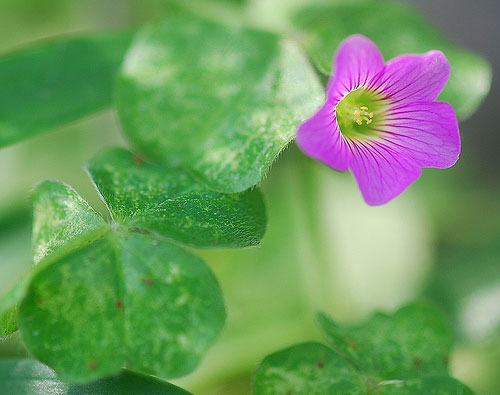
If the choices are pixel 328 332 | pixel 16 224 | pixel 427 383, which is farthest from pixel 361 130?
pixel 16 224

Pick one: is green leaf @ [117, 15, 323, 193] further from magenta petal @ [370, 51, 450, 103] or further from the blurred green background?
the blurred green background

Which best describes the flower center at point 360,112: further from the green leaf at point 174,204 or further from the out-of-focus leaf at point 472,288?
the out-of-focus leaf at point 472,288

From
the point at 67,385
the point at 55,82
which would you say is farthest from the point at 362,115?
the point at 55,82

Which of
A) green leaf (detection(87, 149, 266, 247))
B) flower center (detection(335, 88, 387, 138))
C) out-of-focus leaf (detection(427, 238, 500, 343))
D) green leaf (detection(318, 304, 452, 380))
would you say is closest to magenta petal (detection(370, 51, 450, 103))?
flower center (detection(335, 88, 387, 138))

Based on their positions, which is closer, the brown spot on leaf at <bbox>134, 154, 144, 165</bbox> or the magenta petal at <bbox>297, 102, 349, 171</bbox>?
the magenta petal at <bbox>297, 102, 349, 171</bbox>

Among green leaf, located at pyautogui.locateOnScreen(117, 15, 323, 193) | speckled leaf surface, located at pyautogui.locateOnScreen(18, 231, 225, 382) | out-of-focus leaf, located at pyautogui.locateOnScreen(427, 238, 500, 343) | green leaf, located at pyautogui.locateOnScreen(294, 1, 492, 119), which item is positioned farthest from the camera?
out-of-focus leaf, located at pyautogui.locateOnScreen(427, 238, 500, 343)

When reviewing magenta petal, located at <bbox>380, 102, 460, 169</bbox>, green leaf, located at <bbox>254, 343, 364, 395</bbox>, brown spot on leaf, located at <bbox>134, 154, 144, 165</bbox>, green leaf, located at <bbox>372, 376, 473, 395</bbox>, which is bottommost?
green leaf, located at <bbox>372, 376, 473, 395</bbox>
